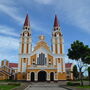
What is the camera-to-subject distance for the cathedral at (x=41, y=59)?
1999 inches

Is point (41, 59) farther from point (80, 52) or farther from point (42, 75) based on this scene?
point (80, 52)

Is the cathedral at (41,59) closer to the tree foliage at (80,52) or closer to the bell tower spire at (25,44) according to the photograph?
the bell tower spire at (25,44)

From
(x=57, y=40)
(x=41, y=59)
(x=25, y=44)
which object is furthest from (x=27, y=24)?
(x=41, y=59)

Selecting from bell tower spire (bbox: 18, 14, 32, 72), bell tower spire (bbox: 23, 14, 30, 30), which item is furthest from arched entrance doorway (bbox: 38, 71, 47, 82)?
bell tower spire (bbox: 23, 14, 30, 30)

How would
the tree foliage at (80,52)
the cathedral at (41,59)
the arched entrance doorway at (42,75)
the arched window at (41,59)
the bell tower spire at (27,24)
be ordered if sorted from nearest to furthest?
the tree foliage at (80,52) → the cathedral at (41,59) → the arched entrance doorway at (42,75) → the arched window at (41,59) → the bell tower spire at (27,24)

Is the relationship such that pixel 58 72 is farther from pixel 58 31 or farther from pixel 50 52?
pixel 58 31

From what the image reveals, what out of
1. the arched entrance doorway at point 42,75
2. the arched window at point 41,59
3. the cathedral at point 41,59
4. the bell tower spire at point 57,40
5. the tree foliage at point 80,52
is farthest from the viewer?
the bell tower spire at point 57,40

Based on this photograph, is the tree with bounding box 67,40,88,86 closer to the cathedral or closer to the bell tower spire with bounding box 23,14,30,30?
the cathedral

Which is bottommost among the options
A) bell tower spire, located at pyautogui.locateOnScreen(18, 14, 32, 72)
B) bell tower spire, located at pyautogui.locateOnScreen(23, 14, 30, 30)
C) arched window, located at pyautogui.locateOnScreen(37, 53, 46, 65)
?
arched window, located at pyautogui.locateOnScreen(37, 53, 46, 65)

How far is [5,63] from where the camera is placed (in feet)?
250

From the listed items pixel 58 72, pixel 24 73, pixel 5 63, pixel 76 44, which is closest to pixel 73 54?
pixel 76 44

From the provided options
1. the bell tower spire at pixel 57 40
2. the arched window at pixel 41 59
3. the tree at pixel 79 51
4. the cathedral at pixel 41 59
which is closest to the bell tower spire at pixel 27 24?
the cathedral at pixel 41 59

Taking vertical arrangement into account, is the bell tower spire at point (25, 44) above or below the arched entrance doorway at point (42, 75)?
above

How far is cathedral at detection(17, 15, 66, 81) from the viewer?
50.8 metres
